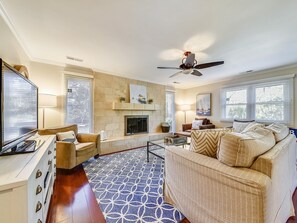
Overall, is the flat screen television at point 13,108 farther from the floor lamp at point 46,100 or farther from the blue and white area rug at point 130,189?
the floor lamp at point 46,100

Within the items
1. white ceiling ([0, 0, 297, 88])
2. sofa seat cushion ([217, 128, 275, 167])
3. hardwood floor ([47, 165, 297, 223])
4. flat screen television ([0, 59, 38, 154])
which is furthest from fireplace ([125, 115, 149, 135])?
sofa seat cushion ([217, 128, 275, 167])

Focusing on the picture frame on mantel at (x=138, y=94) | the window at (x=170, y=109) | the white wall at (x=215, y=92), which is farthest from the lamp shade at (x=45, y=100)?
the white wall at (x=215, y=92)

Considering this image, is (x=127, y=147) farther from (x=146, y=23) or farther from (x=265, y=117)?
(x=265, y=117)

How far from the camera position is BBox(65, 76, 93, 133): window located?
3488 millimetres

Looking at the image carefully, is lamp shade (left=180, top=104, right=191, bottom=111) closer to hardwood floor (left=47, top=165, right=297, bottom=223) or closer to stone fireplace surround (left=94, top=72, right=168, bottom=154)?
stone fireplace surround (left=94, top=72, right=168, bottom=154)

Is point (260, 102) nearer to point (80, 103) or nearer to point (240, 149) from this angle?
point (240, 149)

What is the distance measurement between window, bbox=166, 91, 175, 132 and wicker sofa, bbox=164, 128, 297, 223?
446 cm

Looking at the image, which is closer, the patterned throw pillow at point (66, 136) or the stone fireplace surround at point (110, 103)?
the patterned throw pillow at point (66, 136)

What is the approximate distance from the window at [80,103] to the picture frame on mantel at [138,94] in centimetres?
134

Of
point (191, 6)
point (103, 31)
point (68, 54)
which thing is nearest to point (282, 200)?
point (191, 6)

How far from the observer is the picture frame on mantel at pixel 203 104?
5325 millimetres

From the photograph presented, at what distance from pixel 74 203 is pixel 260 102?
16.7 feet

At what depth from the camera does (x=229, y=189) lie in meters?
0.99

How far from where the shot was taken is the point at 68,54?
2.86m
